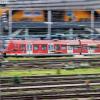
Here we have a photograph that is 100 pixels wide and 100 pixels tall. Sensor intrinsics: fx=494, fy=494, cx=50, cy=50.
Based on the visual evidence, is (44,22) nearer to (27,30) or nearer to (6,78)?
(27,30)

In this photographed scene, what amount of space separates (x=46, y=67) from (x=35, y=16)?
13569 mm

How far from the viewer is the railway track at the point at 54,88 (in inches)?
497

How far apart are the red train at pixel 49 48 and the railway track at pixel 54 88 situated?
9.30 m

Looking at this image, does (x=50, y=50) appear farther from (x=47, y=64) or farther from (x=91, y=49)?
(x=47, y=64)

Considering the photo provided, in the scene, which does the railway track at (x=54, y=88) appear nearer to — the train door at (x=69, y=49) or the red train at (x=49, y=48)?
the red train at (x=49, y=48)

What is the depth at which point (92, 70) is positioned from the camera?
1834cm

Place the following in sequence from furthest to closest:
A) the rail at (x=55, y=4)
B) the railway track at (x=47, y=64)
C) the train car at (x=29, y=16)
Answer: the train car at (x=29, y=16)
the rail at (x=55, y=4)
the railway track at (x=47, y=64)

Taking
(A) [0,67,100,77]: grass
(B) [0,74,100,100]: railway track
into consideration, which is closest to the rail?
(A) [0,67,100,77]: grass

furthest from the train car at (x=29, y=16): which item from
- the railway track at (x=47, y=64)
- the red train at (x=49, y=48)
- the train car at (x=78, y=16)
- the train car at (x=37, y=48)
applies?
the railway track at (x=47, y=64)

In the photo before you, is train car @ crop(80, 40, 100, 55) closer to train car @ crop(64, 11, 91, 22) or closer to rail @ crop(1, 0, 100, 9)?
train car @ crop(64, 11, 91, 22)

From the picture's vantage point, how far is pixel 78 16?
3247 centimetres

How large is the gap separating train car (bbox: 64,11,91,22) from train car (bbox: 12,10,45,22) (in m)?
1.61

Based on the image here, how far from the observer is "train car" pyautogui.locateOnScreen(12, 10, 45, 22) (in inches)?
1270

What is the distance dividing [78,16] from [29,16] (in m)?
3.22
